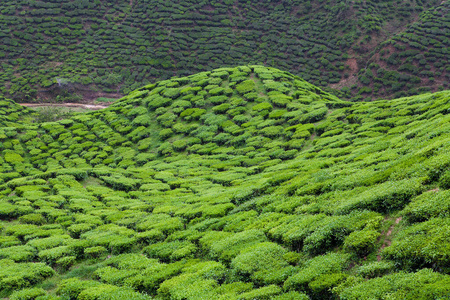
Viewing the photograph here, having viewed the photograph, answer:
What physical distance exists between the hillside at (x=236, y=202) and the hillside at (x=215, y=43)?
2941 centimetres

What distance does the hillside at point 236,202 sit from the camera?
10.5 metres

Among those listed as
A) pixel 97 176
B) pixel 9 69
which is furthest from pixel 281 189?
pixel 9 69

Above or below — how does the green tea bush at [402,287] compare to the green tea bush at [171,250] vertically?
below

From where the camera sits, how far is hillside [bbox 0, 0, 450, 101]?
59.8m

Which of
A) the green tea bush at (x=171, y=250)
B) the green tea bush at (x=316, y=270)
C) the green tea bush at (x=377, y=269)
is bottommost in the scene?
the green tea bush at (x=377, y=269)

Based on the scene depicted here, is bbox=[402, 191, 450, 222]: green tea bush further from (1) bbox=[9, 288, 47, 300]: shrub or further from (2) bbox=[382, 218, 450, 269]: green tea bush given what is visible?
(1) bbox=[9, 288, 47, 300]: shrub

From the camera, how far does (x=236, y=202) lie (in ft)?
64.6

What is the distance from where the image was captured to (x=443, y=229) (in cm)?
911

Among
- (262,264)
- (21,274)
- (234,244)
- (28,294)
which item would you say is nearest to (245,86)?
(234,244)

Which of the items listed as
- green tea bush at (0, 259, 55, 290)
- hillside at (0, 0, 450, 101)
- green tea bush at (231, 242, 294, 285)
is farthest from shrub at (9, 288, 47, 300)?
hillside at (0, 0, 450, 101)

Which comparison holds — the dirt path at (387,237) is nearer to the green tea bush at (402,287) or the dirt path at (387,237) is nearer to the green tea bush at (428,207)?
the green tea bush at (428,207)

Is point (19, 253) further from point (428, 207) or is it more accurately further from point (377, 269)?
point (428, 207)

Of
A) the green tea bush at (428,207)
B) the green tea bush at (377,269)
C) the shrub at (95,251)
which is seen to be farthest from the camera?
the shrub at (95,251)

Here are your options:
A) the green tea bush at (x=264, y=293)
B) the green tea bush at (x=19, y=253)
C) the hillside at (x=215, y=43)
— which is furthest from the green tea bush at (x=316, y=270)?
the hillside at (x=215, y=43)
